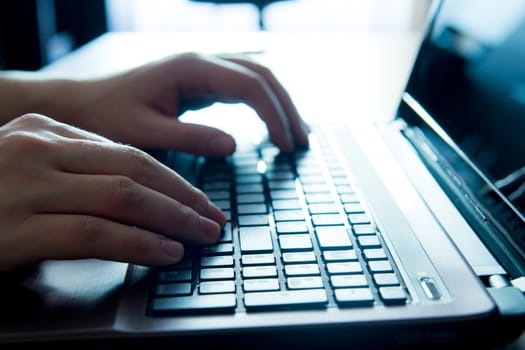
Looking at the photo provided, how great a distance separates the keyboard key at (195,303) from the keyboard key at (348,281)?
0.07m

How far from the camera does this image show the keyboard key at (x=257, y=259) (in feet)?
1.34

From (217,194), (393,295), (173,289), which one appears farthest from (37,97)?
(393,295)

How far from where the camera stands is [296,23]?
2729 mm

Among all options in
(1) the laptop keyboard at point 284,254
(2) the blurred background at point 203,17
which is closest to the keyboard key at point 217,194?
(1) the laptop keyboard at point 284,254

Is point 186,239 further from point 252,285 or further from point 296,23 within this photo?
point 296,23

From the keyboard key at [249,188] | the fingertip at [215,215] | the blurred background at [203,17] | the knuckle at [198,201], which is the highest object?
the blurred background at [203,17]

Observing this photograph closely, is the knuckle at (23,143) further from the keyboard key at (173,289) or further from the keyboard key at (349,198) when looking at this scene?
the keyboard key at (349,198)

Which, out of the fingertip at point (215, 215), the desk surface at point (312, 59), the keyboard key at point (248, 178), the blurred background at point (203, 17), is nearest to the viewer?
the fingertip at point (215, 215)

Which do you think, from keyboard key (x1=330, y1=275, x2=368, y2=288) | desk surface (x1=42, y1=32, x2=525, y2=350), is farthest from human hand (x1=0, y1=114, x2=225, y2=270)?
desk surface (x1=42, y1=32, x2=525, y2=350)

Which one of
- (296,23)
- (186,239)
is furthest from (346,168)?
(296,23)

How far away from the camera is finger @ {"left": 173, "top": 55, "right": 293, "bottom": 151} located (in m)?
0.62

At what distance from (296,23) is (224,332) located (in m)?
2.55

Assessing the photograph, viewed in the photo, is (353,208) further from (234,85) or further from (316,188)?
(234,85)

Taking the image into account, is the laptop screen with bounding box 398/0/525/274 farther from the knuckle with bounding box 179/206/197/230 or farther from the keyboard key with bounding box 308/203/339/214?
the knuckle with bounding box 179/206/197/230
